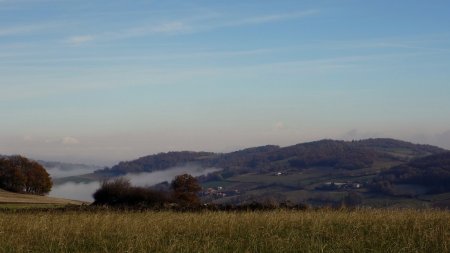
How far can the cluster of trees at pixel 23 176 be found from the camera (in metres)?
85.6

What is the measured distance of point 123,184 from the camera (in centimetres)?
4600

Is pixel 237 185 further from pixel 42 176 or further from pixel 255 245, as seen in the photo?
pixel 255 245

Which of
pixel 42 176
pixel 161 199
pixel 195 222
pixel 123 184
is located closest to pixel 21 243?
pixel 195 222

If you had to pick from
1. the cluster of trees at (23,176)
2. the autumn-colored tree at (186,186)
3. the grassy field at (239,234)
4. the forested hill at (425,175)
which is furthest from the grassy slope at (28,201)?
the forested hill at (425,175)

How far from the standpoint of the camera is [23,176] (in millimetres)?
85688

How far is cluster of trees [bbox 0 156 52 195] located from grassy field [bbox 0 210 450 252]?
7371 cm

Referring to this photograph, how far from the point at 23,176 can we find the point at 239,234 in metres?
79.2

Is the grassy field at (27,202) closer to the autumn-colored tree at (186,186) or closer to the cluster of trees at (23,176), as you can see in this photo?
the autumn-colored tree at (186,186)

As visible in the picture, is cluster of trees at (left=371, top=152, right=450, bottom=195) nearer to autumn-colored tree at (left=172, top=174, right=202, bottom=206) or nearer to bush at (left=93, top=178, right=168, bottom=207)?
autumn-colored tree at (left=172, top=174, right=202, bottom=206)

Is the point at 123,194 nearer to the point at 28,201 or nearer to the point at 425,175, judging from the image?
the point at 28,201

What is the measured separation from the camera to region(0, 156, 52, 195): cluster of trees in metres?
85.6

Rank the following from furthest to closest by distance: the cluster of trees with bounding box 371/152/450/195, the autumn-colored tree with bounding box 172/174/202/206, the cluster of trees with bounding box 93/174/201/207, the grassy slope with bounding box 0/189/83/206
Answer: the cluster of trees with bounding box 371/152/450/195
the autumn-colored tree with bounding box 172/174/202/206
the grassy slope with bounding box 0/189/83/206
the cluster of trees with bounding box 93/174/201/207

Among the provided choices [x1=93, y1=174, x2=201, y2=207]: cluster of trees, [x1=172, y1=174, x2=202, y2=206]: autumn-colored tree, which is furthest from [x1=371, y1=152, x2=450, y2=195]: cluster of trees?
[x1=93, y1=174, x2=201, y2=207]: cluster of trees

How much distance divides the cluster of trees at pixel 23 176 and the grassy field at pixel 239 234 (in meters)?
73.7
